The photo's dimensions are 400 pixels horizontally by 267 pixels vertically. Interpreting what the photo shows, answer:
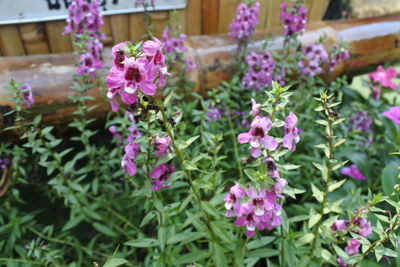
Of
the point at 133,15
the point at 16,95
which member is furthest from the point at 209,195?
the point at 133,15

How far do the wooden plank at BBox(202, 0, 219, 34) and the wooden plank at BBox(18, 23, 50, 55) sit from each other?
1.22 meters

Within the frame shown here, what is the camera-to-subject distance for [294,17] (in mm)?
2150

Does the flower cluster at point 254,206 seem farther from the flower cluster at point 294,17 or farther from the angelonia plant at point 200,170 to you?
the flower cluster at point 294,17

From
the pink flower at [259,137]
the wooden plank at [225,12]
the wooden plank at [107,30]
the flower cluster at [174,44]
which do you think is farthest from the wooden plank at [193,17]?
the pink flower at [259,137]

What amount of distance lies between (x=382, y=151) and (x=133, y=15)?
204 centimetres

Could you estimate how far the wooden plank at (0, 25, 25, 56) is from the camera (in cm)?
249

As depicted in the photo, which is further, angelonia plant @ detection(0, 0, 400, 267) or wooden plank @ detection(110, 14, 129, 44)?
wooden plank @ detection(110, 14, 129, 44)

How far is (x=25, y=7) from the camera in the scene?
2.42 m

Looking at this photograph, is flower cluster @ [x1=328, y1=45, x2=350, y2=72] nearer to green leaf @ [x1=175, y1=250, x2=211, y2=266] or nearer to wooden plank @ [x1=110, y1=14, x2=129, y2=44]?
green leaf @ [x1=175, y1=250, x2=211, y2=266]

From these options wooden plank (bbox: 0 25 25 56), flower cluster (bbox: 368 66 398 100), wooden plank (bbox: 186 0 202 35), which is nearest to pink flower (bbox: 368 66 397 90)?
flower cluster (bbox: 368 66 398 100)

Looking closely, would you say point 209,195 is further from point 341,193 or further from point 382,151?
point 382,151

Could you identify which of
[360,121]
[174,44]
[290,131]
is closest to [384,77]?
[360,121]

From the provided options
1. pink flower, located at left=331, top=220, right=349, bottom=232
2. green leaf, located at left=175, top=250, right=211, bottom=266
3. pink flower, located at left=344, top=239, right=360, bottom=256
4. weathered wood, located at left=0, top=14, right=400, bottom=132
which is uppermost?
weathered wood, located at left=0, top=14, right=400, bottom=132

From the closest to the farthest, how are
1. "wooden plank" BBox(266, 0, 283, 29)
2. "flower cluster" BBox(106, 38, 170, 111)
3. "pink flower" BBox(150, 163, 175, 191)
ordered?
"flower cluster" BBox(106, 38, 170, 111) → "pink flower" BBox(150, 163, 175, 191) → "wooden plank" BBox(266, 0, 283, 29)
